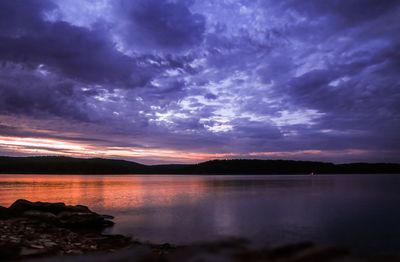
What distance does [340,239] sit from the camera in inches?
1077

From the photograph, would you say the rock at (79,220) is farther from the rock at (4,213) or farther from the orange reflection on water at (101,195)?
the orange reflection on water at (101,195)

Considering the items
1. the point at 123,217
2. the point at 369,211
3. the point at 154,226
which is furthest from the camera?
the point at 369,211

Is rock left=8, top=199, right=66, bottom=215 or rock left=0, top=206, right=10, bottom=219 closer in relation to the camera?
rock left=0, top=206, right=10, bottom=219

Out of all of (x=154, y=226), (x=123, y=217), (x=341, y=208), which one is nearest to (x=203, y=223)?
(x=154, y=226)

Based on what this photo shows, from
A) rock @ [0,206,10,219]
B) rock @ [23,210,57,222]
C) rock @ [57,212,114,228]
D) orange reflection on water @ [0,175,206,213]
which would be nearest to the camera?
rock @ [0,206,10,219]

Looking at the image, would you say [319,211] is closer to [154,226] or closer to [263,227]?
[263,227]

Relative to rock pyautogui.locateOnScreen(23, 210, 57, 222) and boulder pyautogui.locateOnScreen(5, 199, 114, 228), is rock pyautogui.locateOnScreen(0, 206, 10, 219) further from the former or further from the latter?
rock pyautogui.locateOnScreen(23, 210, 57, 222)

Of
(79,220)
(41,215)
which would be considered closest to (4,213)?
(41,215)

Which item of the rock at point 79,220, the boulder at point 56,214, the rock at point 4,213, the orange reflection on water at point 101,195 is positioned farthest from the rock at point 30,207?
the orange reflection on water at point 101,195

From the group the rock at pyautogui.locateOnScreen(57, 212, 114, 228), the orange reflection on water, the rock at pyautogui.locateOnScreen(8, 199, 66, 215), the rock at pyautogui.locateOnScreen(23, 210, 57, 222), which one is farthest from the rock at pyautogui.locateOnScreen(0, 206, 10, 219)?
the orange reflection on water

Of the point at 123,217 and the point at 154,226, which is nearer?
the point at 154,226

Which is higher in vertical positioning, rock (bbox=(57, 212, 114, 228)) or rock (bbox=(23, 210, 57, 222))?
rock (bbox=(23, 210, 57, 222))

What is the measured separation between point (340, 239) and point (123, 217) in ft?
80.2

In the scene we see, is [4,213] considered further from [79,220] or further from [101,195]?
[101,195]
